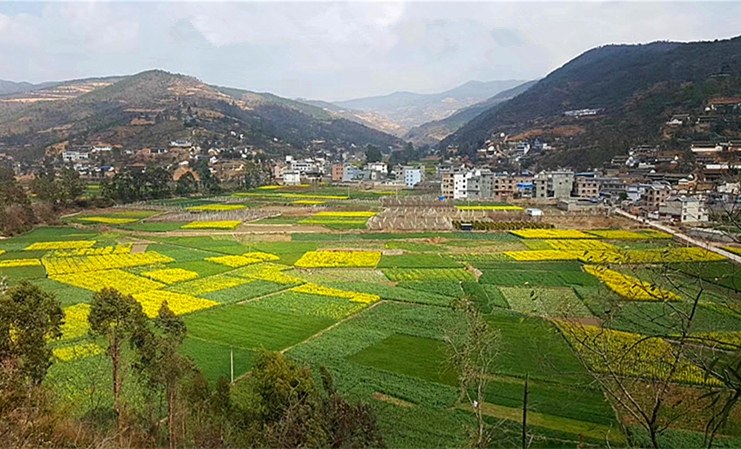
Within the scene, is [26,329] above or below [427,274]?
above

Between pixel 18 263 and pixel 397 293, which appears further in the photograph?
pixel 18 263

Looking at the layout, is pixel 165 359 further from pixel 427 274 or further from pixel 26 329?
pixel 427 274

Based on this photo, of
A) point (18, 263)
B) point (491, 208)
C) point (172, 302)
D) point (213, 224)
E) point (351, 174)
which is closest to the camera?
point (172, 302)

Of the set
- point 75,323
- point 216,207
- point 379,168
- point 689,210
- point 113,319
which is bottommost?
point 75,323

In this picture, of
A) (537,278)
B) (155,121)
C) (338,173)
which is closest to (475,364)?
(537,278)

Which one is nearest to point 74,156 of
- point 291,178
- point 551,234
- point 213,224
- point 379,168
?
point 291,178

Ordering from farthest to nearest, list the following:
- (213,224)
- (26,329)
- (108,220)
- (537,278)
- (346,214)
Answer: (346,214)
(108,220)
(213,224)
(537,278)
(26,329)
